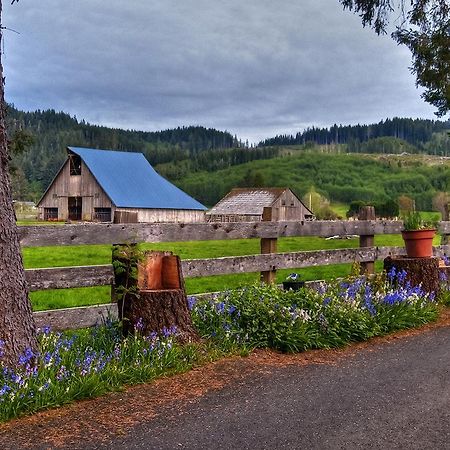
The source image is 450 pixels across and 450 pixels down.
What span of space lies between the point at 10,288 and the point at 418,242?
709cm

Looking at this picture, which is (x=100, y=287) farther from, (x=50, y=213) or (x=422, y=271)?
(x=50, y=213)

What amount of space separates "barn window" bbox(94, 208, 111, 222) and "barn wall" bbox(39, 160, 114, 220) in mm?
461

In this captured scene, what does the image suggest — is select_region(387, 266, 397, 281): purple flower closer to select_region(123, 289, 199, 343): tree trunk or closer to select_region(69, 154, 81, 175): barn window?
select_region(123, 289, 199, 343): tree trunk

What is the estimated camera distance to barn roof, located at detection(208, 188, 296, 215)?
70438 millimetres

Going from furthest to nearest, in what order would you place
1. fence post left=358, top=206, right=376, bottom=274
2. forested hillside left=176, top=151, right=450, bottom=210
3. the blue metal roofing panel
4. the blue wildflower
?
forested hillside left=176, top=151, right=450, bottom=210, the blue metal roofing panel, fence post left=358, top=206, right=376, bottom=274, the blue wildflower

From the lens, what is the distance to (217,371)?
17.7ft

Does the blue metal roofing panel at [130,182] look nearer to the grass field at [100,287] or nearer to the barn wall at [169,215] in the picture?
the barn wall at [169,215]

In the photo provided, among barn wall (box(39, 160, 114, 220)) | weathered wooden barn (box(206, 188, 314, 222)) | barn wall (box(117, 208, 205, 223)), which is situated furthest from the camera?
weathered wooden barn (box(206, 188, 314, 222))

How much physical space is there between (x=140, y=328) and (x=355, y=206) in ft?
269

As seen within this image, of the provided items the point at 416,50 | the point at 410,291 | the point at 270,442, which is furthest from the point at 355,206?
the point at 270,442

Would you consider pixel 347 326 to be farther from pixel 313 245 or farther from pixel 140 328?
pixel 313 245

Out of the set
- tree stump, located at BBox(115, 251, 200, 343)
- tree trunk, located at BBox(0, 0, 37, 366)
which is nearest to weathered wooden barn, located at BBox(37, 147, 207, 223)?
tree stump, located at BBox(115, 251, 200, 343)

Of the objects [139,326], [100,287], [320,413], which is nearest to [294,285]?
[139,326]

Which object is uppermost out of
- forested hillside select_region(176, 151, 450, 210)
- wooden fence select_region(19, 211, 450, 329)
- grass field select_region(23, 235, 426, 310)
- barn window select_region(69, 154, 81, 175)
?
forested hillside select_region(176, 151, 450, 210)
